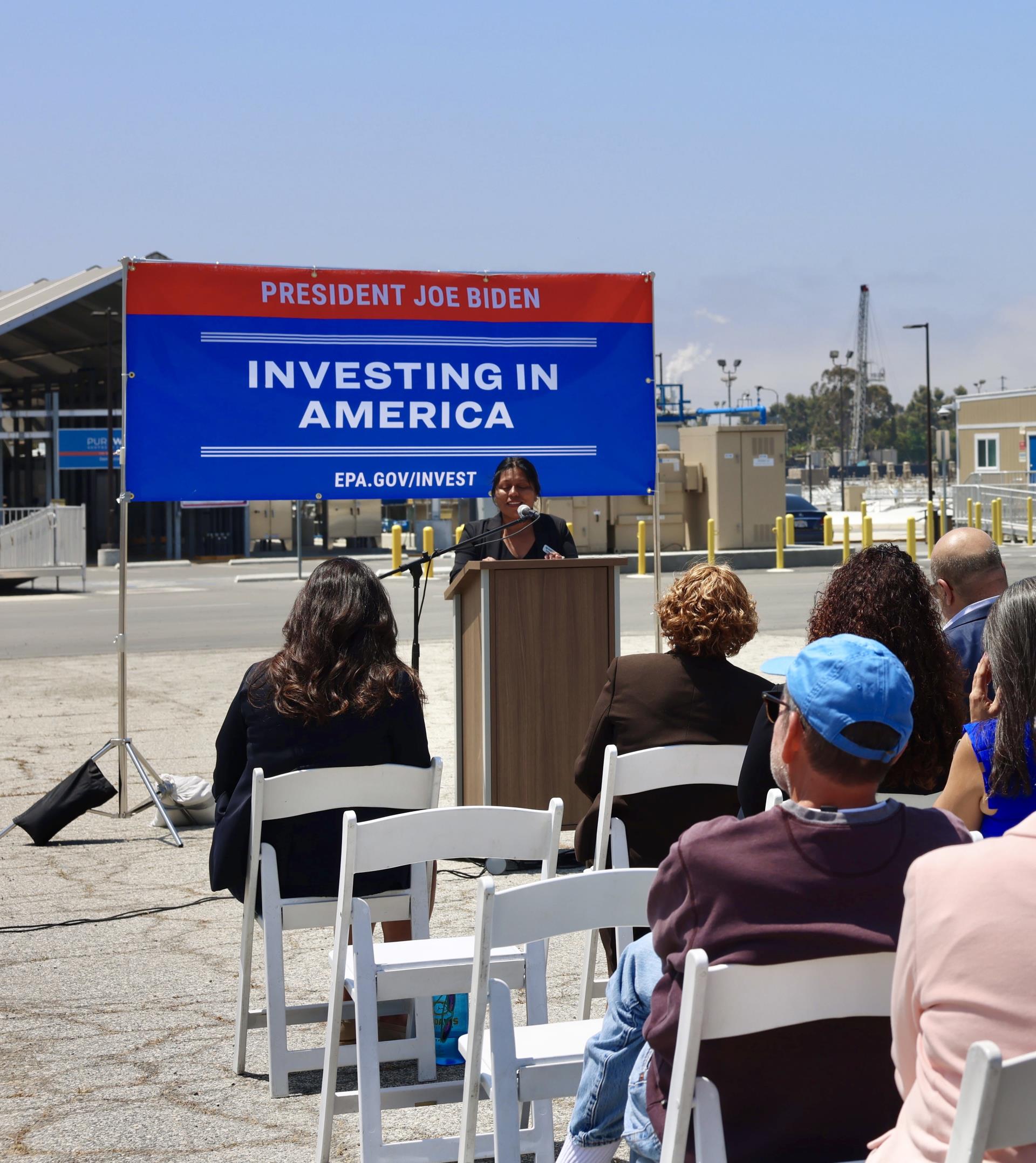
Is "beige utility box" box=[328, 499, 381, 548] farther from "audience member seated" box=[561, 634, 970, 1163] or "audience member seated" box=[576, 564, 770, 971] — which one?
"audience member seated" box=[561, 634, 970, 1163]

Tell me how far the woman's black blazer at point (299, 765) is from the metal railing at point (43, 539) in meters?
22.7

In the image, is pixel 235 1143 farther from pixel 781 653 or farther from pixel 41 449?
pixel 41 449

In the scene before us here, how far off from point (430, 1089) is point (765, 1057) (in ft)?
5.08

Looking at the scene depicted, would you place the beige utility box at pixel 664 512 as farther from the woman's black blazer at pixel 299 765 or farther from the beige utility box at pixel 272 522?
the woman's black blazer at pixel 299 765

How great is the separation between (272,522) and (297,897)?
36.0 metres

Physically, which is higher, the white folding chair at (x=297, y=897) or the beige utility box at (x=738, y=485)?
the beige utility box at (x=738, y=485)

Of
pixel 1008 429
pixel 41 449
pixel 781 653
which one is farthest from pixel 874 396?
pixel 781 653

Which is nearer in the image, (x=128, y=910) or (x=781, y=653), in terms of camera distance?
(x=128, y=910)

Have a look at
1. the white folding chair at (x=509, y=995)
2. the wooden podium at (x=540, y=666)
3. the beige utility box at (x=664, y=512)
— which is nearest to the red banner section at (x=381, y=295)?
the wooden podium at (x=540, y=666)

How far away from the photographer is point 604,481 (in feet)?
25.3

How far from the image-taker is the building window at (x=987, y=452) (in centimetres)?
5800

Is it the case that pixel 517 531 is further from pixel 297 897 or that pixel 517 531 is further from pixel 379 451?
pixel 297 897

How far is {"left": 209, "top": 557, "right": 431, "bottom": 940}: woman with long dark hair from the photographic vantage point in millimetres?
4328

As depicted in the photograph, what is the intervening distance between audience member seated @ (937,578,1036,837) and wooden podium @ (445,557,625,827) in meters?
3.22
